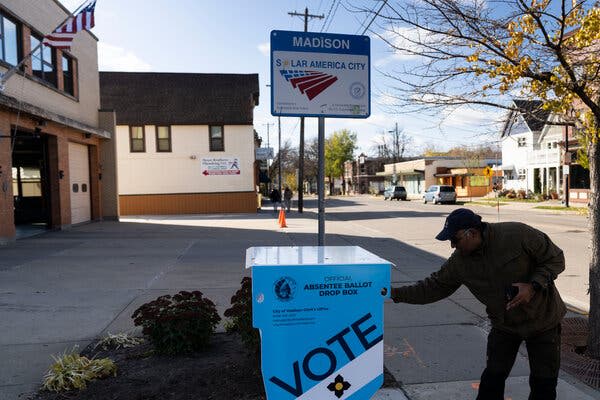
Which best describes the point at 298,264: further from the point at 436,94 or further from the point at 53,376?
the point at 436,94

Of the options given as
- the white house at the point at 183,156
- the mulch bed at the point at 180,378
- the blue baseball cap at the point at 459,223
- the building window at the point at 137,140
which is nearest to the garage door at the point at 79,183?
the white house at the point at 183,156

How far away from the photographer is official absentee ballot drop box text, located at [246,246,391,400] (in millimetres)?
2742

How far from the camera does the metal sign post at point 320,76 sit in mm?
4082

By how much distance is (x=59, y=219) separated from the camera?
16562 millimetres

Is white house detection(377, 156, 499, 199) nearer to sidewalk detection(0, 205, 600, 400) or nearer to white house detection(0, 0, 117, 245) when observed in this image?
white house detection(0, 0, 117, 245)

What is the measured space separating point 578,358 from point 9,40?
605 inches

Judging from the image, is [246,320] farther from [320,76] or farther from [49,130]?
[49,130]

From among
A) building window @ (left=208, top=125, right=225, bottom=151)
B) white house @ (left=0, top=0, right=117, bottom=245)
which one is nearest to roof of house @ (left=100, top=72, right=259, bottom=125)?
building window @ (left=208, top=125, right=225, bottom=151)

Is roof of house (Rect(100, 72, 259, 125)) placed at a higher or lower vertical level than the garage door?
higher

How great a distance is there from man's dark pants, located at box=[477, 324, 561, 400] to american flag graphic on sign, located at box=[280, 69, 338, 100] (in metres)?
2.43

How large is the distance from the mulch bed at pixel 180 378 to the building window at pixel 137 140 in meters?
26.1

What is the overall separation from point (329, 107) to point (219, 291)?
4317 millimetres

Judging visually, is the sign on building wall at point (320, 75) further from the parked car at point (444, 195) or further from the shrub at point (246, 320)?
the parked car at point (444, 195)

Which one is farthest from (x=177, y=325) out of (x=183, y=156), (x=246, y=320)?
(x=183, y=156)
